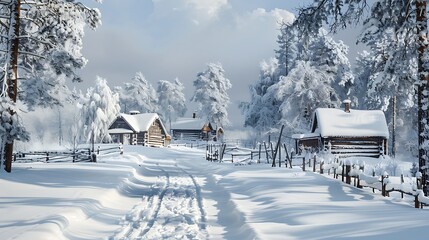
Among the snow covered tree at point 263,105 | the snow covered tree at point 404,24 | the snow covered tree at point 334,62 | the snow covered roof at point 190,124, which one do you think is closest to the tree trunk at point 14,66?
the snow covered tree at point 404,24

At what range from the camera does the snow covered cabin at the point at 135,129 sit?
59469mm

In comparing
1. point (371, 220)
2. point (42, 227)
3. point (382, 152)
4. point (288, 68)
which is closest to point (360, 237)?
point (371, 220)

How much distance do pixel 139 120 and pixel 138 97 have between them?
27065 millimetres

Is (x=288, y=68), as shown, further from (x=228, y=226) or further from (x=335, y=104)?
(x=228, y=226)

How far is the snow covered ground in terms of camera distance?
24.3 feet

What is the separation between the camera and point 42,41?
16.4m

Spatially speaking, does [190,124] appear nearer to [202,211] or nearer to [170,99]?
[170,99]

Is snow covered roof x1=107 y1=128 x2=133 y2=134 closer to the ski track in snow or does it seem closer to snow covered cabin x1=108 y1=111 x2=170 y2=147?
snow covered cabin x1=108 y1=111 x2=170 y2=147

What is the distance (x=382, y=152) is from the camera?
34875mm

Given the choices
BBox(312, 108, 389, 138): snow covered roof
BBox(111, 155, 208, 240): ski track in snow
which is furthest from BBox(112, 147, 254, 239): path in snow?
BBox(312, 108, 389, 138): snow covered roof

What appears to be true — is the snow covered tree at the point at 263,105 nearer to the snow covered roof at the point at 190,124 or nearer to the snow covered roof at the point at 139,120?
the snow covered roof at the point at 139,120

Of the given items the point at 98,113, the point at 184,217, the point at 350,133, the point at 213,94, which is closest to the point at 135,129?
the point at 98,113

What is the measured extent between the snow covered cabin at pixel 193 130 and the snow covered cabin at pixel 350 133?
39584 millimetres

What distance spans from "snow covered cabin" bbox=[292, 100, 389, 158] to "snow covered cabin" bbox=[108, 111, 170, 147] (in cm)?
3184
